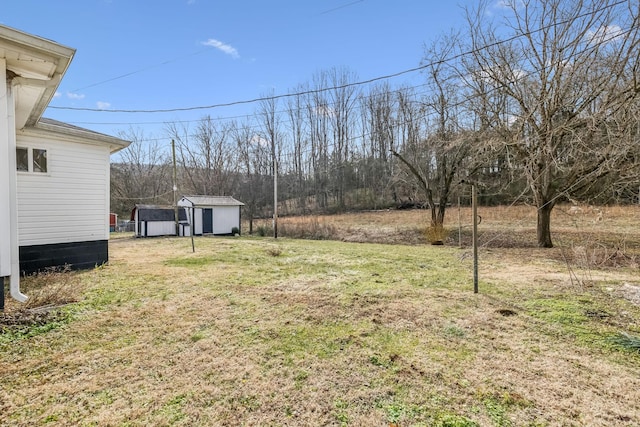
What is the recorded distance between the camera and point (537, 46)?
8.06m

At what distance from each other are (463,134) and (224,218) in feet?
38.6

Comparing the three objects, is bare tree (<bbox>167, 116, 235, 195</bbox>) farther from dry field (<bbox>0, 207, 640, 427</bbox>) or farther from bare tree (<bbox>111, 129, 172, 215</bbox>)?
dry field (<bbox>0, 207, 640, 427</bbox>)

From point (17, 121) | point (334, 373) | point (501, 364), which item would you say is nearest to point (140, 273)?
point (17, 121)

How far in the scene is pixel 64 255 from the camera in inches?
245

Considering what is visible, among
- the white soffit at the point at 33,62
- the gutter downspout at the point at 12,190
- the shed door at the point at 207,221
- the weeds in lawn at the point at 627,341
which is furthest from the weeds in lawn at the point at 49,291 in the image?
the shed door at the point at 207,221

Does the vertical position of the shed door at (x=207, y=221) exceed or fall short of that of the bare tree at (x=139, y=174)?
it falls short

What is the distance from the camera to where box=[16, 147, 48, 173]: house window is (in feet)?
18.9

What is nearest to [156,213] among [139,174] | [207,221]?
Result: [207,221]

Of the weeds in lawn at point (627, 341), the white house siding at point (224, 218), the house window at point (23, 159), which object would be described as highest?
the house window at point (23, 159)

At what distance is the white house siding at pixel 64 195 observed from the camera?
5777mm

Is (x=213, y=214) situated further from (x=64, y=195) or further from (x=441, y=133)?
(x=441, y=133)

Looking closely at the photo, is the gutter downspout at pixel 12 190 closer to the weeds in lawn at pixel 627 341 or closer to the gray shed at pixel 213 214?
the weeds in lawn at pixel 627 341

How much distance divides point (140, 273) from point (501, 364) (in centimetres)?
604

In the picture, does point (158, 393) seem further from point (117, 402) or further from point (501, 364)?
point (501, 364)
